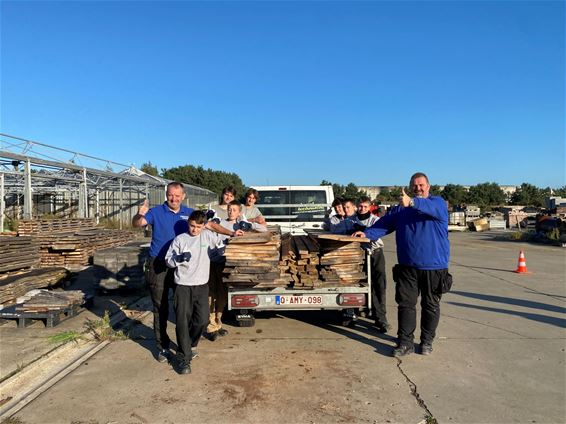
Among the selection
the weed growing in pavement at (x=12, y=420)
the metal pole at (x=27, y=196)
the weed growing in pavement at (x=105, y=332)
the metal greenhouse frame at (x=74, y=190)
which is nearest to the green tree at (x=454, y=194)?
the metal greenhouse frame at (x=74, y=190)

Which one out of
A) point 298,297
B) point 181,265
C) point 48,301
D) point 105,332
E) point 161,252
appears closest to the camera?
point 181,265

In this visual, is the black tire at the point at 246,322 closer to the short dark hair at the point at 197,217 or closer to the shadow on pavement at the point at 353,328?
the shadow on pavement at the point at 353,328

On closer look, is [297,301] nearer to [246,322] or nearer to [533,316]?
[246,322]

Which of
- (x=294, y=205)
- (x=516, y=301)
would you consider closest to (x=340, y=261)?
(x=294, y=205)

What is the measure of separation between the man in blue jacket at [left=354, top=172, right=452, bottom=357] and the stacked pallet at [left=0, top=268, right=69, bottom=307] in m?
6.53

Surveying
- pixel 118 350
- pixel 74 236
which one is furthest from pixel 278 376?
pixel 74 236

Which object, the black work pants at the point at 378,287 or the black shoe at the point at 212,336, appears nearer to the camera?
the black shoe at the point at 212,336

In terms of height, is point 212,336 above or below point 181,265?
below

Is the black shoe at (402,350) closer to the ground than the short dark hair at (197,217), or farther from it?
closer to the ground

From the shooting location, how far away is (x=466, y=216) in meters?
40.1

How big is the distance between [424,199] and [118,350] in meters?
4.13

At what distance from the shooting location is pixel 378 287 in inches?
241

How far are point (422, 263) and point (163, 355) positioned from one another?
10.5ft

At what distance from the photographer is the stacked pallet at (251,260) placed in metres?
5.06
